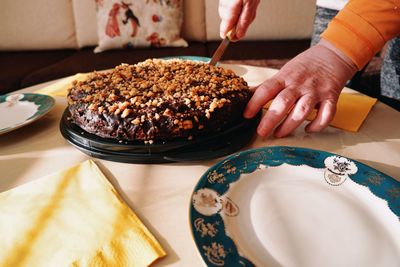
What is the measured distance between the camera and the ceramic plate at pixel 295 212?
393mm

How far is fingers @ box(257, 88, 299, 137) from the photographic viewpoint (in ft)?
2.15

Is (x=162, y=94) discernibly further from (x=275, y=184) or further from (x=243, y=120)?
(x=275, y=184)

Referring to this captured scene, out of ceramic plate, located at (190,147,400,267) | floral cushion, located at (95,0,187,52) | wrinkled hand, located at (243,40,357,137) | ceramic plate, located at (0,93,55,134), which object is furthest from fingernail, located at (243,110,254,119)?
Answer: floral cushion, located at (95,0,187,52)

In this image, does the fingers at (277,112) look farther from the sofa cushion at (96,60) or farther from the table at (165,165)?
the sofa cushion at (96,60)

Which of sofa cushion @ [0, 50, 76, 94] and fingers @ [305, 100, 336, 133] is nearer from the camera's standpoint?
fingers @ [305, 100, 336, 133]

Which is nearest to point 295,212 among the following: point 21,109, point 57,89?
point 21,109

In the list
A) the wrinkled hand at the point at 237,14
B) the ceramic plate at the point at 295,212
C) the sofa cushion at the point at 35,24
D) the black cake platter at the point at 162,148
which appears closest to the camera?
the ceramic plate at the point at 295,212

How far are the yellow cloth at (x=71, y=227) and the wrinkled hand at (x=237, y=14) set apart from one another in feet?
1.94

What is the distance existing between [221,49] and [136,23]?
1267 millimetres

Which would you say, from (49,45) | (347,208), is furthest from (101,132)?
(49,45)

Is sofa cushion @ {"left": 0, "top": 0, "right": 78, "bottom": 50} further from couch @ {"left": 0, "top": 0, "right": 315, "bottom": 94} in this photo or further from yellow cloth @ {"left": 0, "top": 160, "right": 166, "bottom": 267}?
yellow cloth @ {"left": 0, "top": 160, "right": 166, "bottom": 267}

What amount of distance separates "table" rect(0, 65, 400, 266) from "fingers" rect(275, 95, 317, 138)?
1.4 inches

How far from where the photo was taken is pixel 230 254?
0.38 meters

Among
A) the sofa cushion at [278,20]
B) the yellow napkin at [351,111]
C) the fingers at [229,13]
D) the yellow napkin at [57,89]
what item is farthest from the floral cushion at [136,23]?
the yellow napkin at [351,111]
